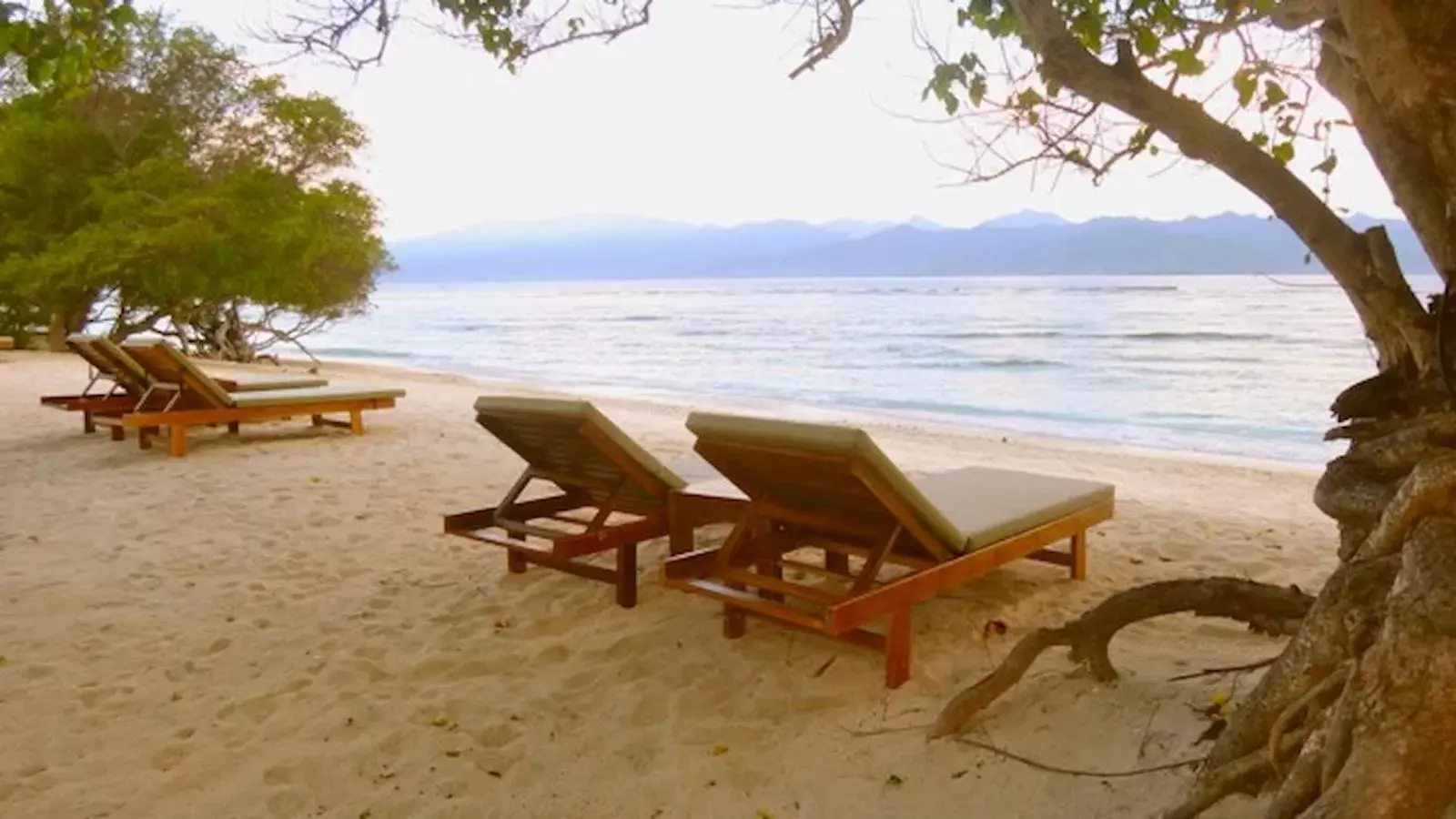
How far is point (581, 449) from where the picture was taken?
13.0 feet

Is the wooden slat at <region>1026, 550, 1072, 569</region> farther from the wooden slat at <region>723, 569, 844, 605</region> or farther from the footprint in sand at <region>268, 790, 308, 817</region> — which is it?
the footprint in sand at <region>268, 790, 308, 817</region>

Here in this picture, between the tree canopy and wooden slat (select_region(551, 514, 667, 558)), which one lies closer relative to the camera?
the tree canopy

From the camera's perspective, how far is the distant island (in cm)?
7950

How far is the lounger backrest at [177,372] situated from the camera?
7.20m

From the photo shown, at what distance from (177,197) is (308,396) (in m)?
11.5

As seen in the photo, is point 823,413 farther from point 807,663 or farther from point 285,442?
point 807,663

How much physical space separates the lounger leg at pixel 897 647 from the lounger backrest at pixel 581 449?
122 centimetres

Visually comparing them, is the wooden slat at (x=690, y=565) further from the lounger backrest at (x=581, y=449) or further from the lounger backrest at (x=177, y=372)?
the lounger backrest at (x=177, y=372)

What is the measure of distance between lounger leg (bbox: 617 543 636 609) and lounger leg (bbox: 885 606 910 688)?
1.15 m

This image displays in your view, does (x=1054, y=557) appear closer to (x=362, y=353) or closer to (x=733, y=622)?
(x=733, y=622)

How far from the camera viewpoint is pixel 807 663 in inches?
129

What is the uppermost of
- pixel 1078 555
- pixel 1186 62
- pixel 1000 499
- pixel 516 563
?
pixel 1186 62

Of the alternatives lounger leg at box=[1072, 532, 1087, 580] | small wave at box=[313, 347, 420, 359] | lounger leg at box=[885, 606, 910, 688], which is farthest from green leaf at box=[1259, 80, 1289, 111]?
small wave at box=[313, 347, 420, 359]

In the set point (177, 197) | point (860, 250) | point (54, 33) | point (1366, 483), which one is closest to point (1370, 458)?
point (1366, 483)
